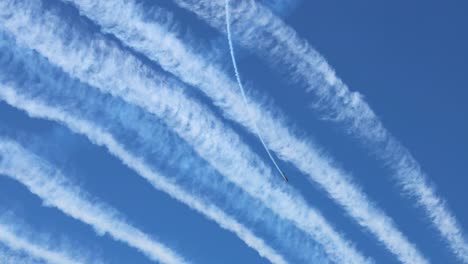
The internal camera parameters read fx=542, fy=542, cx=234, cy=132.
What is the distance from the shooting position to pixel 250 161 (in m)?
4.73

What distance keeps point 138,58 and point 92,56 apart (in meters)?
0.34

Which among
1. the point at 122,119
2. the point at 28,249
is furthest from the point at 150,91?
the point at 28,249

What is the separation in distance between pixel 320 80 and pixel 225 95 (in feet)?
2.64

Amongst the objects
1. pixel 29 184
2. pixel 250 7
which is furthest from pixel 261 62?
pixel 29 184

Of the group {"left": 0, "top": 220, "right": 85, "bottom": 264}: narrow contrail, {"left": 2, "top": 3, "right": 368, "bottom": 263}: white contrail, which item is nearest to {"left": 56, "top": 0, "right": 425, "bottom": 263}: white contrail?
{"left": 2, "top": 3, "right": 368, "bottom": 263}: white contrail

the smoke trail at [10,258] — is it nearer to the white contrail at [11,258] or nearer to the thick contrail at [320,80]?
the white contrail at [11,258]

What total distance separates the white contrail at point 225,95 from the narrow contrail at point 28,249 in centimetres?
191

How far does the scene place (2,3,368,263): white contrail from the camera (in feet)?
12.8

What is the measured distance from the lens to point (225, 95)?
171 inches

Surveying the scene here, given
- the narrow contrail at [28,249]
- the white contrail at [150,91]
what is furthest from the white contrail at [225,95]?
the narrow contrail at [28,249]

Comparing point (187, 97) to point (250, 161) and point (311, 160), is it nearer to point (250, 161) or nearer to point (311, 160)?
point (250, 161)

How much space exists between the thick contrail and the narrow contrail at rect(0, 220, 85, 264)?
2.64 m

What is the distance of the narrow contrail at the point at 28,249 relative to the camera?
494 cm

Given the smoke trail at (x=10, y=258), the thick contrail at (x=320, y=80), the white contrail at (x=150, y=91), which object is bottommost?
the smoke trail at (x=10, y=258)
